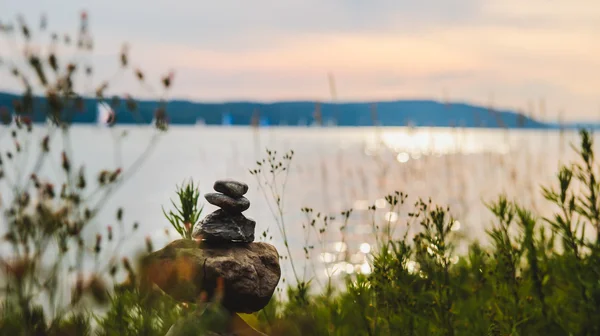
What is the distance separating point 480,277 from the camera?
558 centimetres

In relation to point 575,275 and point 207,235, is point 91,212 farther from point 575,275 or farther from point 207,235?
point 575,275

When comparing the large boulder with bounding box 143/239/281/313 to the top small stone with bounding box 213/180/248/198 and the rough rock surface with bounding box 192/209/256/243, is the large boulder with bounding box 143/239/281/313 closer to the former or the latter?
the rough rock surface with bounding box 192/209/256/243

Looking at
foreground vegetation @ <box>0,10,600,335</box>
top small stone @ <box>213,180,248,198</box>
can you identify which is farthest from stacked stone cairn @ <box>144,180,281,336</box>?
foreground vegetation @ <box>0,10,600,335</box>

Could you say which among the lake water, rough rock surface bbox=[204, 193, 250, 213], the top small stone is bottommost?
the lake water

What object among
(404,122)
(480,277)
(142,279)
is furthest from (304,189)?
(142,279)

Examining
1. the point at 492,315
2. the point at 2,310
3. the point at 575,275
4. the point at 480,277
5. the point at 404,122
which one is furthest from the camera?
the point at 404,122

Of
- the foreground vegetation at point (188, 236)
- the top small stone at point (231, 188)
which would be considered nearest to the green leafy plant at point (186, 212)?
the foreground vegetation at point (188, 236)

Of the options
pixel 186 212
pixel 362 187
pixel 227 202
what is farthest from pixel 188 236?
pixel 362 187

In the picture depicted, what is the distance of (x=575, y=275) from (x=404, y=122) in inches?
252

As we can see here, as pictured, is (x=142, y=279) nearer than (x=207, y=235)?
Yes

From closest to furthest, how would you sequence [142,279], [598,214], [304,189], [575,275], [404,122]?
[142,279] → [598,214] → [575,275] → [404,122] → [304,189]

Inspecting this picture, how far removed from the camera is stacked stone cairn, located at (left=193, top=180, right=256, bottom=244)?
409 centimetres

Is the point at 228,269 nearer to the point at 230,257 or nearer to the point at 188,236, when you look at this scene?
the point at 230,257

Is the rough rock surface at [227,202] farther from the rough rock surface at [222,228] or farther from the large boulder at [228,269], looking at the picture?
the large boulder at [228,269]
